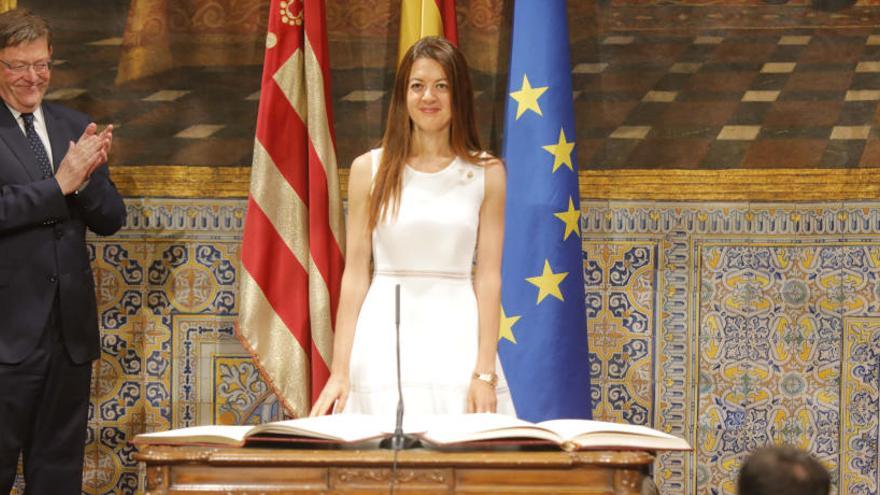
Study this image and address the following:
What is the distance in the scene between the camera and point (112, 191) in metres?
4.94

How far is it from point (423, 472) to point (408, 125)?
1.71 m

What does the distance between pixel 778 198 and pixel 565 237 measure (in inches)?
39.7

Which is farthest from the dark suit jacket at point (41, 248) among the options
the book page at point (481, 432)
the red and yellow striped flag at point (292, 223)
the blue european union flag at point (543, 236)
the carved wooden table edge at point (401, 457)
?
the book page at point (481, 432)

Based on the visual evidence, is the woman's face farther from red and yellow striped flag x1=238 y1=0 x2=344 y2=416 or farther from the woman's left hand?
red and yellow striped flag x1=238 y1=0 x2=344 y2=416

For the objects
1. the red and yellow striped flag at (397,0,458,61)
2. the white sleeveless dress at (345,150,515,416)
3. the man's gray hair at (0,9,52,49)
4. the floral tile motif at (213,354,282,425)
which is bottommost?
→ the floral tile motif at (213,354,282,425)

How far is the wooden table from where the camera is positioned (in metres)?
2.68

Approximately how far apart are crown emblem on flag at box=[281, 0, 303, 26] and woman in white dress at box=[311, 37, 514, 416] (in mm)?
1238

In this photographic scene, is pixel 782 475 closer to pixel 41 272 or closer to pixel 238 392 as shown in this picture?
pixel 41 272

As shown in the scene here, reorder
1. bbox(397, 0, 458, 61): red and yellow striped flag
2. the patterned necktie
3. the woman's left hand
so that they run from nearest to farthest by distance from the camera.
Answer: the woman's left hand < the patterned necktie < bbox(397, 0, 458, 61): red and yellow striped flag

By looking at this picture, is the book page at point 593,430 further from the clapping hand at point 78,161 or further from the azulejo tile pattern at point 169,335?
the azulejo tile pattern at point 169,335

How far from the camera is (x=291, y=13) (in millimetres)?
5227

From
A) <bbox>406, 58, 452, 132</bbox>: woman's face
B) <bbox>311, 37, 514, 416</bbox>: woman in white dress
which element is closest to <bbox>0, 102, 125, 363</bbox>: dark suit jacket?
<bbox>311, 37, 514, 416</bbox>: woman in white dress

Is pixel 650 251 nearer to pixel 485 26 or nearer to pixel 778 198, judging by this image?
pixel 778 198

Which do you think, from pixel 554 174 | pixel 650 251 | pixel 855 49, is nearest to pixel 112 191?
pixel 554 174
